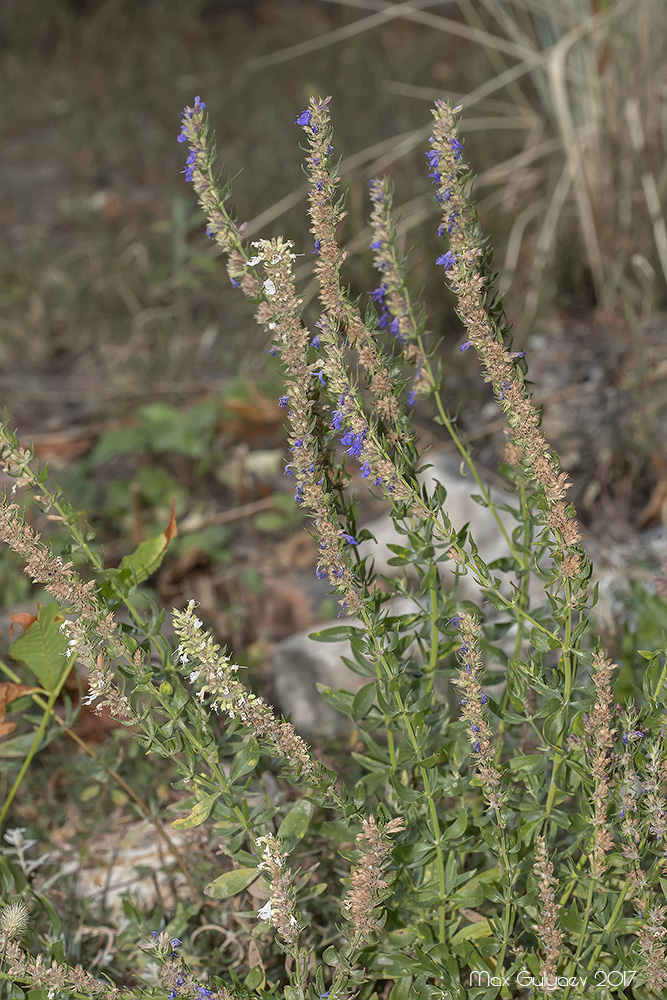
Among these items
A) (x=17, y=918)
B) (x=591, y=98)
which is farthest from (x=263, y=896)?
(x=591, y=98)

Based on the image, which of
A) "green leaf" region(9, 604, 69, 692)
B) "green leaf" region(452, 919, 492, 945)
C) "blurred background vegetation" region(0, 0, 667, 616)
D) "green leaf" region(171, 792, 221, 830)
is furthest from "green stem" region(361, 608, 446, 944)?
"blurred background vegetation" region(0, 0, 667, 616)

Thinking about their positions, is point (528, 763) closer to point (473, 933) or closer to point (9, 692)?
point (473, 933)

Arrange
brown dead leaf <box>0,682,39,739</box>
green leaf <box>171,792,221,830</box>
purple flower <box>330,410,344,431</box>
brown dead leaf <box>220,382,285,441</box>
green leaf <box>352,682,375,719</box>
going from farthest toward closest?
brown dead leaf <box>220,382,285,441</box> < brown dead leaf <box>0,682,39,739</box> < green leaf <box>352,682,375,719</box> < green leaf <box>171,792,221,830</box> < purple flower <box>330,410,344,431</box>

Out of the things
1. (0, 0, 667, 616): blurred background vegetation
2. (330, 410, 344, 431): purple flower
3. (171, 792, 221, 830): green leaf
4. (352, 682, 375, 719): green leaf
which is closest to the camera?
(330, 410, 344, 431): purple flower

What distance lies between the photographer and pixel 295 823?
1476mm

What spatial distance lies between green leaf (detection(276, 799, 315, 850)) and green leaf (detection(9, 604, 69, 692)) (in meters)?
0.43

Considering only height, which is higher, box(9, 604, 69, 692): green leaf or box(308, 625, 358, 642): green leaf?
box(9, 604, 69, 692): green leaf

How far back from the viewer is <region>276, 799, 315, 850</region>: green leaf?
1449 mm

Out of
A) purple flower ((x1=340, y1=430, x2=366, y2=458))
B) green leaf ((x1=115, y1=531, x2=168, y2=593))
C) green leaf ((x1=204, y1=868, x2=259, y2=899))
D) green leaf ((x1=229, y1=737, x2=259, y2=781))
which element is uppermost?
purple flower ((x1=340, y1=430, x2=366, y2=458))

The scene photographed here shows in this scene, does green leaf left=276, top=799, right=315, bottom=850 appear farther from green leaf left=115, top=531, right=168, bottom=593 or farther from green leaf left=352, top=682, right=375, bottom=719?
green leaf left=115, top=531, right=168, bottom=593

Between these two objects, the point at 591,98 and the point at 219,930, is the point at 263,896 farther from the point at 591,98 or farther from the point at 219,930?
the point at 591,98

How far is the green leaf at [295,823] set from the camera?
1.45 m

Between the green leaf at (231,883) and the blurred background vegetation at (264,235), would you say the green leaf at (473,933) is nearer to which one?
the green leaf at (231,883)

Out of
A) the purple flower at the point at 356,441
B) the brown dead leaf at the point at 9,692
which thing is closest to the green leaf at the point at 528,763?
the purple flower at the point at 356,441
